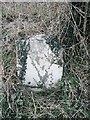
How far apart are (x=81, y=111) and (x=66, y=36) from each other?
0.88 metres

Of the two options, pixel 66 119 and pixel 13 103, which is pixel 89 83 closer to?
pixel 66 119

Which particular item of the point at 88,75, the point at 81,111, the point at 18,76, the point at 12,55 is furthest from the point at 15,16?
the point at 81,111

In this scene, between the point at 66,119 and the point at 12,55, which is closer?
the point at 66,119

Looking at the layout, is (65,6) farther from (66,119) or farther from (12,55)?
(66,119)

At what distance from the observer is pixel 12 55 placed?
3.05 meters

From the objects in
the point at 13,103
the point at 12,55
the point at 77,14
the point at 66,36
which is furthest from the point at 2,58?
the point at 77,14

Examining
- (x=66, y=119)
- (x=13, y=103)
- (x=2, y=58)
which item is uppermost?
(x=2, y=58)

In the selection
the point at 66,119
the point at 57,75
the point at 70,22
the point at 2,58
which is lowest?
the point at 66,119

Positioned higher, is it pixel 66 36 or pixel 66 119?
pixel 66 36

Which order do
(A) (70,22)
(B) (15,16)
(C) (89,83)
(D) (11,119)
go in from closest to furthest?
(D) (11,119), (C) (89,83), (A) (70,22), (B) (15,16)

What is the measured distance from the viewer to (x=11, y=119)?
260 centimetres

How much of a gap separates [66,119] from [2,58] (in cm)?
90

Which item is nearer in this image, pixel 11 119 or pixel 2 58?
pixel 11 119

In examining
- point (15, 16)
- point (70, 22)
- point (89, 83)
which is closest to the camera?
point (89, 83)
